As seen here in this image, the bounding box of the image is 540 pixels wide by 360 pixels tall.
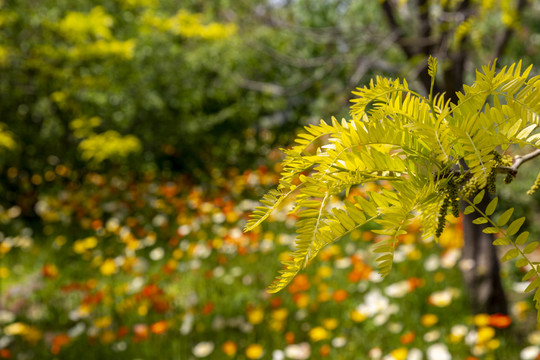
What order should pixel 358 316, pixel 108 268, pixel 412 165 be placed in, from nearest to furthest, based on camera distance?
1. pixel 412 165
2. pixel 358 316
3. pixel 108 268

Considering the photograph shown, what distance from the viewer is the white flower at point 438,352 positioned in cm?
220

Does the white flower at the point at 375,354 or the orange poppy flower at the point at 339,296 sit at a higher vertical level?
the white flower at the point at 375,354

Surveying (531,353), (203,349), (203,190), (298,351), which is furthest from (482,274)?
(203,190)

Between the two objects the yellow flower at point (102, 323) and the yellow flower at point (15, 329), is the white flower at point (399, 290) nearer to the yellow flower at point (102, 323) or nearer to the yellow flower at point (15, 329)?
the yellow flower at point (102, 323)

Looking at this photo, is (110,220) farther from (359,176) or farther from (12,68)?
(359,176)

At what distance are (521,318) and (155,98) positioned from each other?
14.4ft

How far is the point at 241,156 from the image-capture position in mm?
6129

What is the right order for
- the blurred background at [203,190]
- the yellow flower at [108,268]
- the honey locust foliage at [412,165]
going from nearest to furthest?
the honey locust foliage at [412,165] → the blurred background at [203,190] → the yellow flower at [108,268]

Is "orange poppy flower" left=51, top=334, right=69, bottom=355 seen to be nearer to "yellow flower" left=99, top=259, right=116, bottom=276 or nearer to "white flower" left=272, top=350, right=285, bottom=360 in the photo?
"yellow flower" left=99, top=259, right=116, bottom=276

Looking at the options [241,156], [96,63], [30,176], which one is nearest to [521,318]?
[241,156]

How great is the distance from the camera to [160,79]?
595 cm

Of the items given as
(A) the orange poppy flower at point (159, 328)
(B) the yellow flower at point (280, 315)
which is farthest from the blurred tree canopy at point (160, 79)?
(B) the yellow flower at point (280, 315)

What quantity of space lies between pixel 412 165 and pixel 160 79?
18.6 ft

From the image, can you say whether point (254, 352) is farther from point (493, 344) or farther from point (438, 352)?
point (493, 344)
